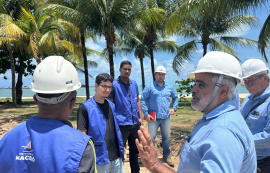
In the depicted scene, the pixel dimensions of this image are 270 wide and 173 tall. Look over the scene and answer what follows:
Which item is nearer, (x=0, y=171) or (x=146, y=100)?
(x=0, y=171)

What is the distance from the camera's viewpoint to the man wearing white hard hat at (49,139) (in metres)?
1.19

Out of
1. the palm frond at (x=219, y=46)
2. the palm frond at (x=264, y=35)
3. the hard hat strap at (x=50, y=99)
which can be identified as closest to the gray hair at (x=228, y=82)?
the hard hat strap at (x=50, y=99)

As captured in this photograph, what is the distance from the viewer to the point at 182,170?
1.40 metres

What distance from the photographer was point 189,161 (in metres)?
1.35

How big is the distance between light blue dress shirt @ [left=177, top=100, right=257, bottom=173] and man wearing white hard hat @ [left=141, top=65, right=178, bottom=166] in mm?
3453

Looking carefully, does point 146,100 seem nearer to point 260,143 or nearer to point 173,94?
point 173,94

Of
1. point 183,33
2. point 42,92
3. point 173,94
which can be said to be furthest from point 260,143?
point 183,33

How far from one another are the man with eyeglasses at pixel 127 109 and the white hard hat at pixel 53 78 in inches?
103

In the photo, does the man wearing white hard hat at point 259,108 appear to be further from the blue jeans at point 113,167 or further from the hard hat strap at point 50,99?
the hard hat strap at point 50,99

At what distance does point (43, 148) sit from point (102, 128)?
1535 millimetres

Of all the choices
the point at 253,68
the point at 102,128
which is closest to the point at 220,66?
the point at 253,68

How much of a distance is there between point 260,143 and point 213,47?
17812mm

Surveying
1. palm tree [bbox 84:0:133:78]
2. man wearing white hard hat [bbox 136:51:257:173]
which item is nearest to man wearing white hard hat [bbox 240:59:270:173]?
man wearing white hard hat [bbox 136:51:257:173]

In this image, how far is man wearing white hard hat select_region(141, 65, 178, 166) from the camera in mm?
4941
